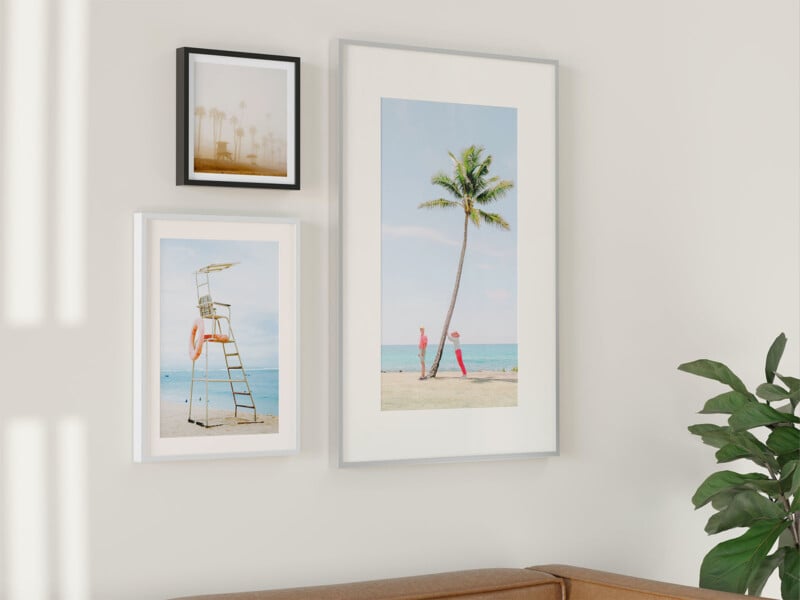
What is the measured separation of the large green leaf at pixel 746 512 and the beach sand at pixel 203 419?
1000 mm

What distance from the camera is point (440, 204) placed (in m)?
2.29

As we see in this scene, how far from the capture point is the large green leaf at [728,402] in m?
2.25

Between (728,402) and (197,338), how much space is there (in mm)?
1179

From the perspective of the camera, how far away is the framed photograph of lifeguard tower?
2.01 meters

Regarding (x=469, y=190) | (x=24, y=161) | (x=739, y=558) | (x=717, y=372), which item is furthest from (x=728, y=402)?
(x=24, y=161)

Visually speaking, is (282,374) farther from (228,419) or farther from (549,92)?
(549,92)

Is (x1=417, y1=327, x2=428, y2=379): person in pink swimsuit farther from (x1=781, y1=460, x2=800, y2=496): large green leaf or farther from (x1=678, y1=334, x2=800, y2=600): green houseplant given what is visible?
(x1=781, y1=460, x2=800, y2=496): large green leaf

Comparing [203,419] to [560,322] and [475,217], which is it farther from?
[560,322]

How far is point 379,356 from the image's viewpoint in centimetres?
221

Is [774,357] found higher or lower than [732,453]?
higher

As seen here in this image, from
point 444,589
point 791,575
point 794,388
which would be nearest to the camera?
point 444,589

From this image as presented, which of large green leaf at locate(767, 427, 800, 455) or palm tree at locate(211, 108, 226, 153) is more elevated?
palm tree at locate(211, 108, 226, 153)

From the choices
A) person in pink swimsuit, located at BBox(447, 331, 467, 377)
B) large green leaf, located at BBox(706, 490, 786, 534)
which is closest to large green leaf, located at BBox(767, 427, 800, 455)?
large green leaf, located at BBox(706, 490, 786, 534)

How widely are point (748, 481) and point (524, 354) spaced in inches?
22.3
